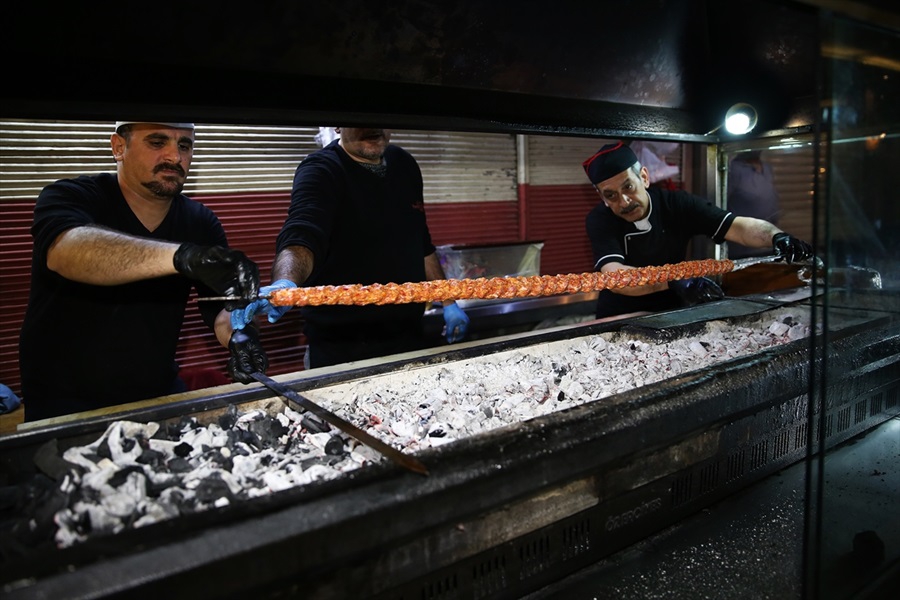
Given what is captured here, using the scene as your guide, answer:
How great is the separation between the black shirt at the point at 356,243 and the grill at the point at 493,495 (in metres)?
1.18

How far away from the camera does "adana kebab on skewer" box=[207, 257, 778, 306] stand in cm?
259

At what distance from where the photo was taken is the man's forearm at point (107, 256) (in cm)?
244

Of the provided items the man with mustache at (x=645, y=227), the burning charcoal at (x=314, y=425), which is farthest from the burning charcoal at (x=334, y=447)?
the man with mustache at (x=645, y=227)

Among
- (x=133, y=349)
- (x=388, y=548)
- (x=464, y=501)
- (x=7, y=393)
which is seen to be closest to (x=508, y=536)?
(x=464, y=501)

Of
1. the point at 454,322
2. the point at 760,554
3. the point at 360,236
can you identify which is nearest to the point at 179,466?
the point at 760,554

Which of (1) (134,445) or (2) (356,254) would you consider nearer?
(1) (134,445)

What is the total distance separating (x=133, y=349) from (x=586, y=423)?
8.00 ft

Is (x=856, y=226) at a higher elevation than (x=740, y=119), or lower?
lower

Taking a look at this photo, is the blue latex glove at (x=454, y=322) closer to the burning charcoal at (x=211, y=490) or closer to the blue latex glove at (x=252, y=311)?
the blue latex glove at (x=252, y=311)

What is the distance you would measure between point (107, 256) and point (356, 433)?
1.45 meters

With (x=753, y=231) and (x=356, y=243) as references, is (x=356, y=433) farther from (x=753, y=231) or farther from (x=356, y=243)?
(x=753, y=231)

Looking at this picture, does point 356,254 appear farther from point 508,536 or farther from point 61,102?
point 508,536

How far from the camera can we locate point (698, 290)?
15.4 ft

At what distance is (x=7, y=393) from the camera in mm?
4543
